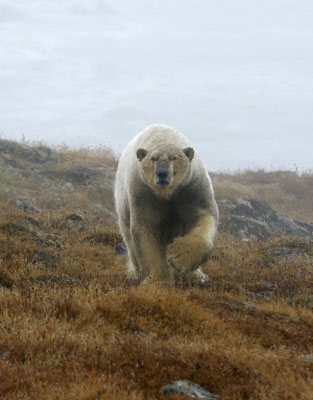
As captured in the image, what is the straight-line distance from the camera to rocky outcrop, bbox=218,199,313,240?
21109mm

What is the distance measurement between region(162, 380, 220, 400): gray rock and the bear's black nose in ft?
13.1

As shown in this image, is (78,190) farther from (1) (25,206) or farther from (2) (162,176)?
(2) (162,176)

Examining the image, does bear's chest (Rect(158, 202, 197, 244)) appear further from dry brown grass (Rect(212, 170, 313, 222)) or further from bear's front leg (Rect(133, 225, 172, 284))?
dry brown grass (Rect(212, 170, 313, 222))

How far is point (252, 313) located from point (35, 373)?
3.29 m

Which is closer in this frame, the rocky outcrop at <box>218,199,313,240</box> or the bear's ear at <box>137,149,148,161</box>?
the bear's ear at <box>137,149,148,161</box>

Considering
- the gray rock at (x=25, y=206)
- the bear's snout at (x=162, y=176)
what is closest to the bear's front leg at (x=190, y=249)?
the bear's snout at (x=162, y=176)

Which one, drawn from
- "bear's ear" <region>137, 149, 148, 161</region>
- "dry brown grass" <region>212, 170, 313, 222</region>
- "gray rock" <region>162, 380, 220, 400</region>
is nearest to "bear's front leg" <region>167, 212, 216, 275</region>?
"bear's ear" <region>137, 149, 148, 161</region>

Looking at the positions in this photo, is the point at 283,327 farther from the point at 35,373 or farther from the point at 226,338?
the point at 35,373

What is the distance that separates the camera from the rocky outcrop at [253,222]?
2111cm

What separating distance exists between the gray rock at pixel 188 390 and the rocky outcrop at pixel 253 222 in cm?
1534

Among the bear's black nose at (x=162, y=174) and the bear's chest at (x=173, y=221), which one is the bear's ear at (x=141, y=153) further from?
the bear's chest at (x=173, y=221)

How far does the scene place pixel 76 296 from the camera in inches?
283

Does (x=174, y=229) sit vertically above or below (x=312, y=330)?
above

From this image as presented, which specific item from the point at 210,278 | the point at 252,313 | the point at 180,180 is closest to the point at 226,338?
the point at 252,313
